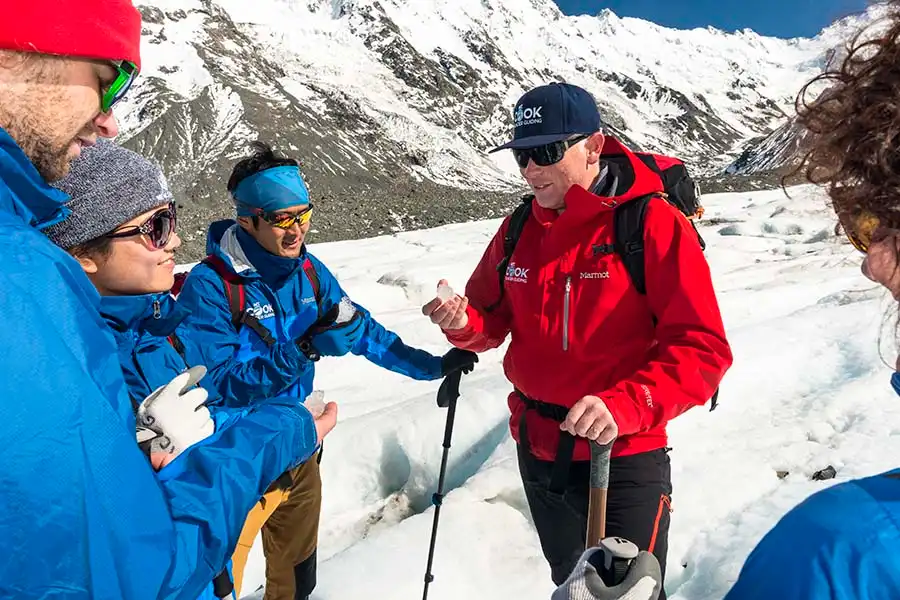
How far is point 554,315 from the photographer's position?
222 cm

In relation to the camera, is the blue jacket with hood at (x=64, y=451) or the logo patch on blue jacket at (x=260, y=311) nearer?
the blue jacket with hood at (x=64, y=451)

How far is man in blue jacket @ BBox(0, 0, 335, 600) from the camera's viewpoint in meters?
0.89

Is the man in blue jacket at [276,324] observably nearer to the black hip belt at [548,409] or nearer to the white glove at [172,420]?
the black hip belt at [548,409]

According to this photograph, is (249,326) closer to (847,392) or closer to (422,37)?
(847,392)

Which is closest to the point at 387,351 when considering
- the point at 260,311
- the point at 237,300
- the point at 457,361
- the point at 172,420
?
the point at 457,361

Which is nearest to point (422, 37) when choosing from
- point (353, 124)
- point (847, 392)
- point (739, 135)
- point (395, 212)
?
point (353, 124)

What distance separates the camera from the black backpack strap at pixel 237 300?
106 inches

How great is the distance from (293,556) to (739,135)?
175 meters

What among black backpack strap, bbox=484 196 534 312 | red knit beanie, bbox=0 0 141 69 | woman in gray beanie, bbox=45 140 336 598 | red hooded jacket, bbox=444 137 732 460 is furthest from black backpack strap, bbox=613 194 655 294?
red knit beanie, bbox=0 0 141 69

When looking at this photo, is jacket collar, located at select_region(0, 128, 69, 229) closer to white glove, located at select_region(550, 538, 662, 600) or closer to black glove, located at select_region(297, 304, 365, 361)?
white glove, located at select_region(550, 538, 662, 600)

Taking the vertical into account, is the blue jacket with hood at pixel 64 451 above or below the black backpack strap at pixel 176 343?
above

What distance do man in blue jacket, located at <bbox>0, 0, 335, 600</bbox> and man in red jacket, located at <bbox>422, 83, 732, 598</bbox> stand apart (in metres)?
1.10

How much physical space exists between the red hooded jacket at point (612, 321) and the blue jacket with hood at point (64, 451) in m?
1.29

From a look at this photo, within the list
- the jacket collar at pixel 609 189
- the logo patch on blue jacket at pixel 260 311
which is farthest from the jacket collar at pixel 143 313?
the jacket collar at pixel 609 189
